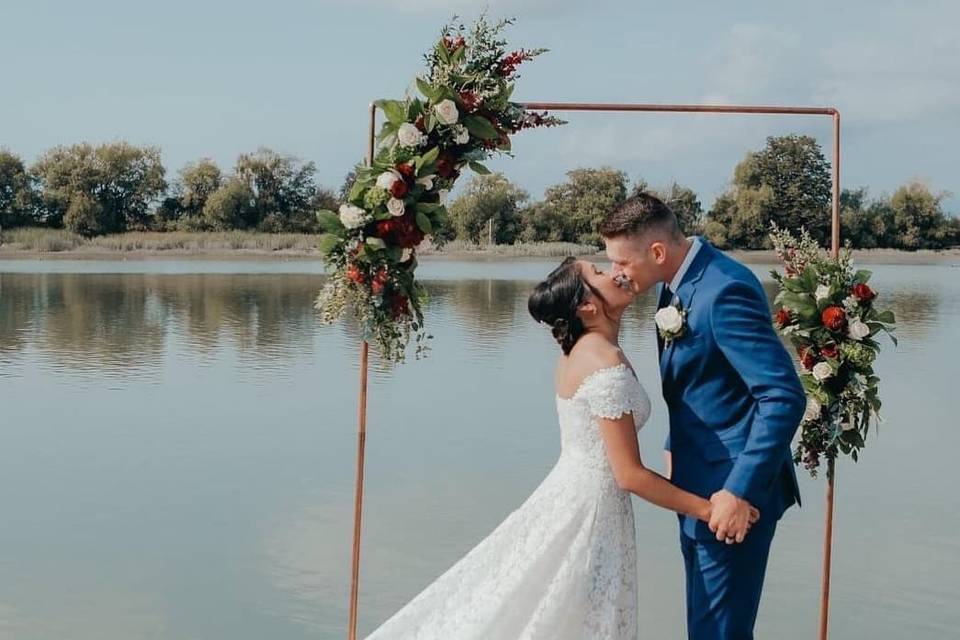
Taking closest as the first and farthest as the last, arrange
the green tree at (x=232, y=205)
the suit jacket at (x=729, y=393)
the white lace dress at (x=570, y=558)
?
1. the suit jacket at (x=729, y=393)
2. the white lace dress at (x=570, y=558)
3. the green tree at (x=232, y=205)

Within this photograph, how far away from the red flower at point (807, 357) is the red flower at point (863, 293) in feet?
0.89

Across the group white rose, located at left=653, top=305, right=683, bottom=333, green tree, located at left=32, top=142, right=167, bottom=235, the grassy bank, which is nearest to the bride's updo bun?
white rose, located at left=653, top=305, right=683, bottom=333

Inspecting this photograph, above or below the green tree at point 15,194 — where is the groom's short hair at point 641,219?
below

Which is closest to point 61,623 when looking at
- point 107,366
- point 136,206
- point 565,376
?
point 565,376

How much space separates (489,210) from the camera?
15.1 metres

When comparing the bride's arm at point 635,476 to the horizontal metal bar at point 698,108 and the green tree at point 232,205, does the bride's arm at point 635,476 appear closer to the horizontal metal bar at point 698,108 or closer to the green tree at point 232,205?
the horizontal metal bar at point 698,108

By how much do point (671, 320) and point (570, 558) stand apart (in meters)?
0.84

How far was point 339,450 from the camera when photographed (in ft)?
29.1

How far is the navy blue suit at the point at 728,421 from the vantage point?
10.6 ft

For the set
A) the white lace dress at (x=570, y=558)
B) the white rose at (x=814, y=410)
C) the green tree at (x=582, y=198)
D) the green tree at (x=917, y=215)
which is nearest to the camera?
the white lace dress at (x=570, y=558)

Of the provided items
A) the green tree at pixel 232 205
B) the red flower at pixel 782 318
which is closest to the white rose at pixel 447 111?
the red flower at pixel 782 318

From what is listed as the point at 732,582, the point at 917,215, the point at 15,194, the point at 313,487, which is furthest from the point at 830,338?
the point at 15,194

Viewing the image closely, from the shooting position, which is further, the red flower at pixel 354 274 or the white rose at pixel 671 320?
the red flower at pixel 354 274

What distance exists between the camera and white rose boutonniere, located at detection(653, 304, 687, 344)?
3361 millimetres
